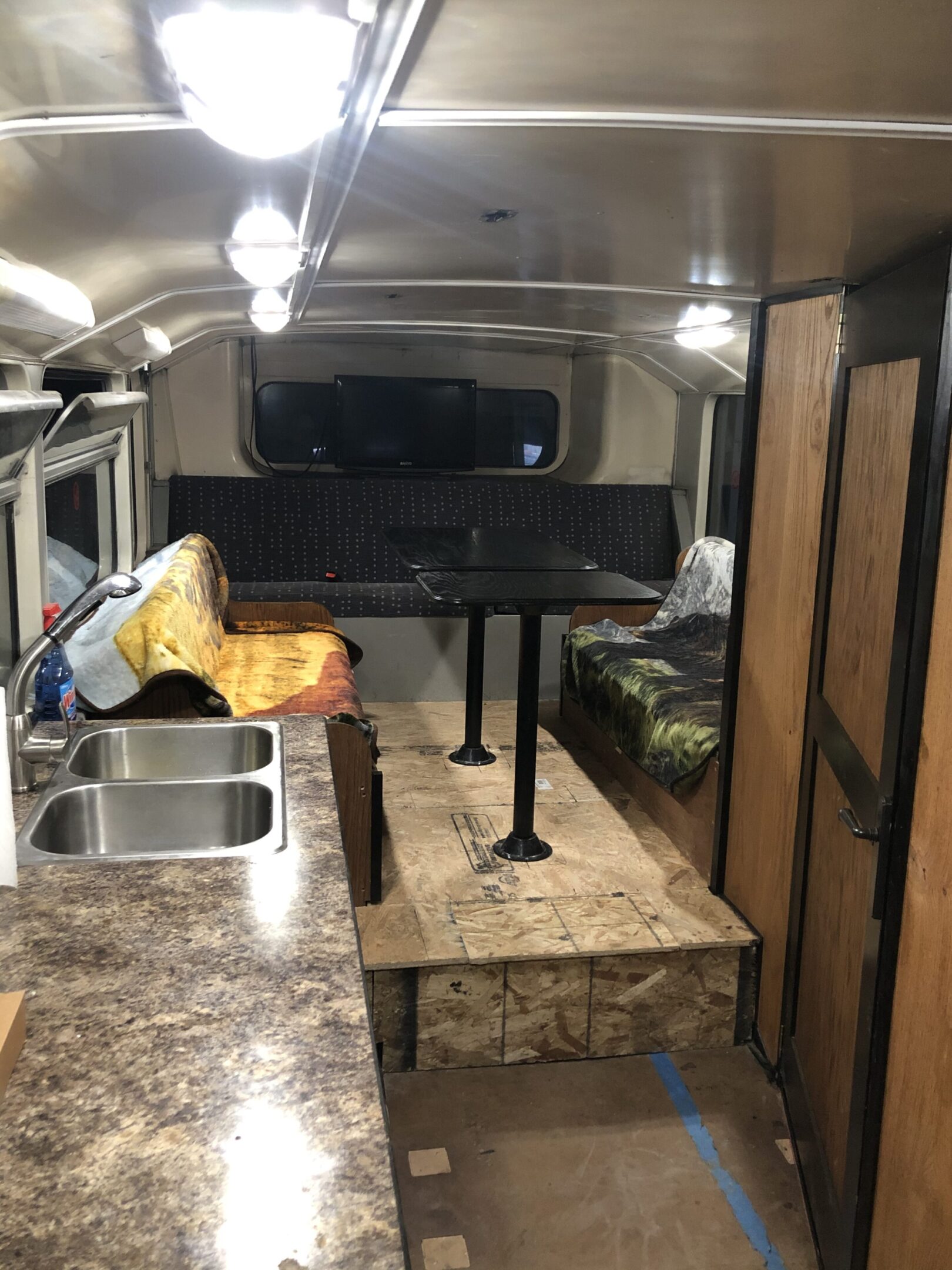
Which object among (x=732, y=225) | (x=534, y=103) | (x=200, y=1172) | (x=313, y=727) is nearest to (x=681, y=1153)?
(x=313, y=727)

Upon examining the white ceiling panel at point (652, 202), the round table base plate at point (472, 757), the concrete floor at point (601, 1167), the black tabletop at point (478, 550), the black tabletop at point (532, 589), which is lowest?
the concrete floor at point (601, 1167)

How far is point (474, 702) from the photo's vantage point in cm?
466

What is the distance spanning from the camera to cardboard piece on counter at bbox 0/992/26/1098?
45.6 inches

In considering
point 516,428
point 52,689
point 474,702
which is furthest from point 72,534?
point 516,428

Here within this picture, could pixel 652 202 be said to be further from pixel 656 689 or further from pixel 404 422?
pixel 404 422

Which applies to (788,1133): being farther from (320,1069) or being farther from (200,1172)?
(200,1172)

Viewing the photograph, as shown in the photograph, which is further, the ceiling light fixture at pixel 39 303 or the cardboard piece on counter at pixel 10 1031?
the ceiling light fixture at pixel 39 303

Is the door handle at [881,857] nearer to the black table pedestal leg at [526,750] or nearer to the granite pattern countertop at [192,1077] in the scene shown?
the granite pattern countertop at [192,1077]

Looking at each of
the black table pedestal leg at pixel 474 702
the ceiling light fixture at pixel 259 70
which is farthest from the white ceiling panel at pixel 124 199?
the black table pedestal leg at pixel 474 702

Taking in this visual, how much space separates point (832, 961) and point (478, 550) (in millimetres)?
2717

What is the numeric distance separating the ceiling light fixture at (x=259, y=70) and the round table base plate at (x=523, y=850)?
2672 mm

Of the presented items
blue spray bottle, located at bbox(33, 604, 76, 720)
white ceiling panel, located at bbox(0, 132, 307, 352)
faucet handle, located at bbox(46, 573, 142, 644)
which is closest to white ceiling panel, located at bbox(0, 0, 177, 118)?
white ceiling panel, located at bbox(0, 132, 307, 352)

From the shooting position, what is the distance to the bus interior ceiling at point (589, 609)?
1.21 meters

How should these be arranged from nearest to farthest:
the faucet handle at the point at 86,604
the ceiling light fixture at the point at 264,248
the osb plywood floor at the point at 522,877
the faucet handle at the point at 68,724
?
1. the faucet handle at the point at 86,604
2. the ceiling light fixture at the point at 264,248
3. the faucet handle at the point at 68,724
4. the osb plywood floor at the point at 522,877
